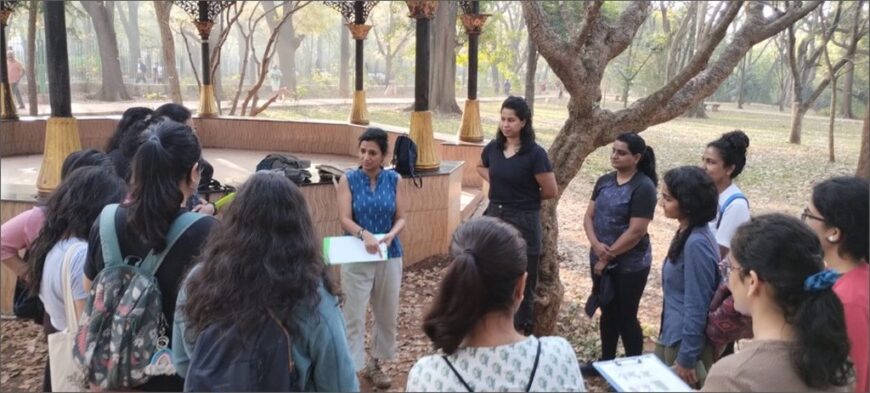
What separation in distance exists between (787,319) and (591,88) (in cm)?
301

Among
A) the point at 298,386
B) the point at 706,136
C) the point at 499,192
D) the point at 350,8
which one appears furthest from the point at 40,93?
the point at 298,386

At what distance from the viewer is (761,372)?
1731mm

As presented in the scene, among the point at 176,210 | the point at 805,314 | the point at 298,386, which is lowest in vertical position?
the point at 298,386

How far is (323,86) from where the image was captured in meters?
34.9

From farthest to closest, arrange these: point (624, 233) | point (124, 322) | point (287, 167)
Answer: point (287, 167) → point (624, 233) → point (124, 322)

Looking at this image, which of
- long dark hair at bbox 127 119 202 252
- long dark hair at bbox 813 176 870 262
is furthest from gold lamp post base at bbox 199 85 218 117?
long dark hair at bbox 813 176 870 262

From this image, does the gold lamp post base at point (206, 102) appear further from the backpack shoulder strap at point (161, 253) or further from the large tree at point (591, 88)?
the backpack shoulder strap at point (161, 253)

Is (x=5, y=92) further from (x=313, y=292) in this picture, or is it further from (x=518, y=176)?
(x=313, y=292)

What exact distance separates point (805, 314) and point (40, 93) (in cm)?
2662

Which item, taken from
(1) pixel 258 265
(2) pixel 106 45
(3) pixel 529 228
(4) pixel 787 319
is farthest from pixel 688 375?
(2) pixel 106 45

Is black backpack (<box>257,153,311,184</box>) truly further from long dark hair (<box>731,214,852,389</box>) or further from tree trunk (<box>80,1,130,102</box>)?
tree trunk (<box>80,1,130,102</box>)

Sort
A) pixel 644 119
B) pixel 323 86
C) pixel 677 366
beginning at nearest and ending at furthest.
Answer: pixel 677 366, pixel 644 119, pixel 323 86

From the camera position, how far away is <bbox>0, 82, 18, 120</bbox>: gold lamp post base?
9.26m

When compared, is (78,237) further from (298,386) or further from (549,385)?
(549,385)
